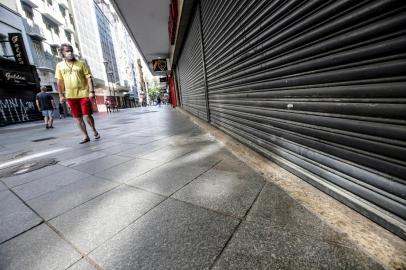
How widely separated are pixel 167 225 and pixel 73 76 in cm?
442

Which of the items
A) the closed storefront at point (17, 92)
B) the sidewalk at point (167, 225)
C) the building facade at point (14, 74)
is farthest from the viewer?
the building facade at point (14, 74)

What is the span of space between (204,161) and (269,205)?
126 centimetres

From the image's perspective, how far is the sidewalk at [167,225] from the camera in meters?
1.01

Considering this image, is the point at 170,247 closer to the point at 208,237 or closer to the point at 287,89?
the point at 208,237

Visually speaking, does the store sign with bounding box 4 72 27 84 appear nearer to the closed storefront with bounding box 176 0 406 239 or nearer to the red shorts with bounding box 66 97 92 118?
the red shorts with bounding box 66 97 92 118

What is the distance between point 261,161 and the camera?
2.29 m

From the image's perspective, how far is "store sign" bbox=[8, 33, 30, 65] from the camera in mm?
15141

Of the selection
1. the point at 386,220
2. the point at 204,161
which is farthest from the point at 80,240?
the point at 386,220

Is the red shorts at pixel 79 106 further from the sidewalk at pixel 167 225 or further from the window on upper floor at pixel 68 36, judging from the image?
the window on upper floor at pixel 68 36

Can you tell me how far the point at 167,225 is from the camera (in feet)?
4.33

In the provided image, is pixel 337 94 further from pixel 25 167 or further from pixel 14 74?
pixel 14 74

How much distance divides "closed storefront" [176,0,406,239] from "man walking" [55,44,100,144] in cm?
376

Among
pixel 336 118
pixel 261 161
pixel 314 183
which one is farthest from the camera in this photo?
pixel 261 161

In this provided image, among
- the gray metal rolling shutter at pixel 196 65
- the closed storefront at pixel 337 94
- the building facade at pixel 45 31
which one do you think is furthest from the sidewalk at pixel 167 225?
the building facade at pixel 45 31
